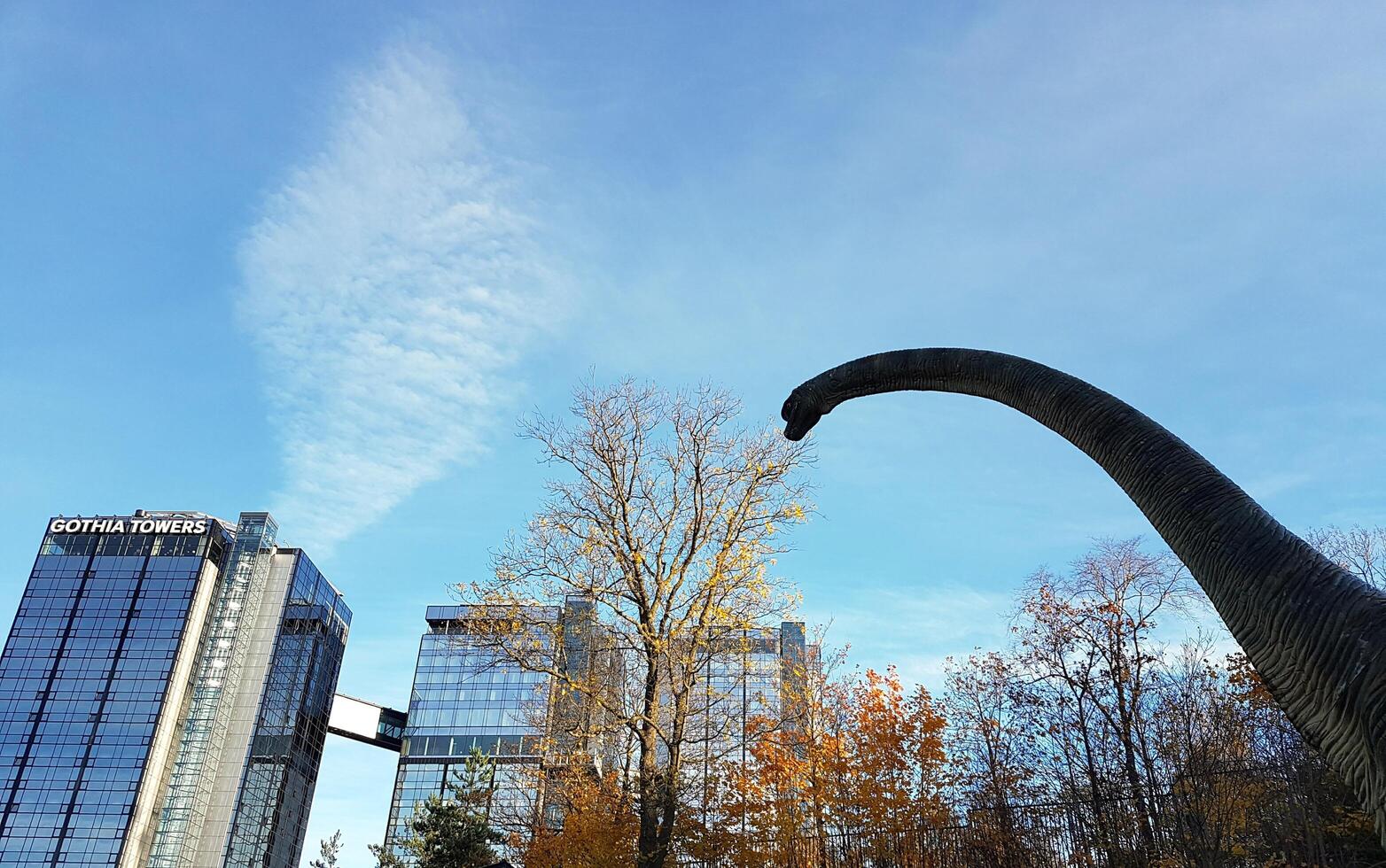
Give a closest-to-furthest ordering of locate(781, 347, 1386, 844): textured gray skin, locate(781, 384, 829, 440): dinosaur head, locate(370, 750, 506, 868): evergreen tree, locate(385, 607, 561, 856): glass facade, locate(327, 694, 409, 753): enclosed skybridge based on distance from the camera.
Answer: locate(781, 347, 1386, 844): textured gray skin < locate(781, 384, 829, 440): dinosaur head < locate(370, 750, 506, 868): evergreen tree < locate(385, 607, 561, 856): glass facade < locate(327, 694, 409, 753): enclosed skybridge

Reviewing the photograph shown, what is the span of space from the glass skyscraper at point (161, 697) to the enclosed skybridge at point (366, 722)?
5.62 feet

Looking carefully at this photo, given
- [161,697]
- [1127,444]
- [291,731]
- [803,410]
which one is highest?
[161,697]

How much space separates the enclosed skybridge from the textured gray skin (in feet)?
303

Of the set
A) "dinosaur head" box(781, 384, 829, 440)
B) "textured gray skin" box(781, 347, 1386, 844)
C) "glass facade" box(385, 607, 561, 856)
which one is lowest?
"textured gray skin" box(781, 347, 1386, 844)

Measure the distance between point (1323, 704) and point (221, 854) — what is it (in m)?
88.3

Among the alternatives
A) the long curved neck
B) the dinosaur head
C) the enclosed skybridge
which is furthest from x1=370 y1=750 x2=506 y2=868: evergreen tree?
the enclosed skybridge

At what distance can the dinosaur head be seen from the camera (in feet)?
11.0

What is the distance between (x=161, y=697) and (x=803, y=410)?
283 ft

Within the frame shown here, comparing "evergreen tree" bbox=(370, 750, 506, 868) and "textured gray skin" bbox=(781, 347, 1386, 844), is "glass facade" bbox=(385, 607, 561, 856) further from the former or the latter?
"textured gray skin" bbox=(781, 347, 1386, 844)

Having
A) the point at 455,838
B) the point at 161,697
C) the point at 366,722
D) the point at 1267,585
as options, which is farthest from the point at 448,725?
the point at 1267,585

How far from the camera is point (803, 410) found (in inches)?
132

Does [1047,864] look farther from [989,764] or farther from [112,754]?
[112,754]

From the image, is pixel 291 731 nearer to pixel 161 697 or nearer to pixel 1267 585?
pixel 161 697

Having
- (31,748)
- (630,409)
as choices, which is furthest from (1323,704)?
(31,748)
